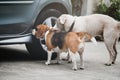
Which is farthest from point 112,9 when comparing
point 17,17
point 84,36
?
point 17,17

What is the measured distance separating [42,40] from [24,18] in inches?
26.9

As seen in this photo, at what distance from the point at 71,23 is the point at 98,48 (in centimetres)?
323

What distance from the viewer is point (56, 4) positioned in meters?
8.84

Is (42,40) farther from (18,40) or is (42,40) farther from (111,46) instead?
(111,46)

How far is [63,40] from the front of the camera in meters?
7.97

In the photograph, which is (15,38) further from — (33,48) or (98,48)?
(98,48)

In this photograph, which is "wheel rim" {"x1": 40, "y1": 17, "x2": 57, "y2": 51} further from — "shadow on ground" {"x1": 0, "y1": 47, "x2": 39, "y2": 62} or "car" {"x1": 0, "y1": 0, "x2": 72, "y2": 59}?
"shadow on ground" {"x1": 0, "y1": 47, "x2": 39, "y2": 62}

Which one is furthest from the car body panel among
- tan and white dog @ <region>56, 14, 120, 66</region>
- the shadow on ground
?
the shadow on ground

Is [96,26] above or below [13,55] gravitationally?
above

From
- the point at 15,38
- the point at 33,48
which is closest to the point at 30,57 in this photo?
the point at 33,48

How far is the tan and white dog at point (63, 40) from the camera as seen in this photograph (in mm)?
7832

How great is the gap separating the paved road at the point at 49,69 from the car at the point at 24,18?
44 centimetres

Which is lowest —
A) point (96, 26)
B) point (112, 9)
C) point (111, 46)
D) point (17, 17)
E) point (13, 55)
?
point (13, 55)

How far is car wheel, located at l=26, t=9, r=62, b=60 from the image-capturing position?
28.1 feet
